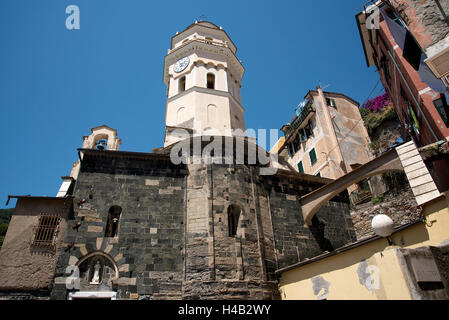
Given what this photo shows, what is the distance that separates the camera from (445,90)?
1095cm

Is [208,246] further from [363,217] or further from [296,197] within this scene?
[363,217]

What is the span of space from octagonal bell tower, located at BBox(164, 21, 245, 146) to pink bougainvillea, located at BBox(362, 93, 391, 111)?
1334 centimetres

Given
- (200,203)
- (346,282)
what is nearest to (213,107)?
(200,203)

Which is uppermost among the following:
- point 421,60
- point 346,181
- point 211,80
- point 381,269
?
point 211,80

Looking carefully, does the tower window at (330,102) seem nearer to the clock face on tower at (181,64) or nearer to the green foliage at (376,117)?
the green foliage at (376,117)

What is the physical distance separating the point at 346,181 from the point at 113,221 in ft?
34.8

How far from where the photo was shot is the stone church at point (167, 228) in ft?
39.4

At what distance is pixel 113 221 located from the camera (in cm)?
1359

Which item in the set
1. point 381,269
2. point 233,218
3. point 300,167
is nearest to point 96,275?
point 233,218

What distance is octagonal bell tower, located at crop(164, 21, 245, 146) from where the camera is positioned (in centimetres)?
1850

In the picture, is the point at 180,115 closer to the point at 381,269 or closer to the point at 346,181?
the point at 346,181

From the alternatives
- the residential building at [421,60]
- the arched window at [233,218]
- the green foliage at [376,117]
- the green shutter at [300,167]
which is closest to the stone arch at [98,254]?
the arched window at [233,218]

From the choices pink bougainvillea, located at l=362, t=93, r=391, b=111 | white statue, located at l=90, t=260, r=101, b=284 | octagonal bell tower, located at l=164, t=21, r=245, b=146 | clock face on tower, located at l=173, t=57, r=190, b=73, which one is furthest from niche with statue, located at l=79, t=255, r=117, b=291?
pink bougainvillea, located at l=362, t=93, r=391, b=111
